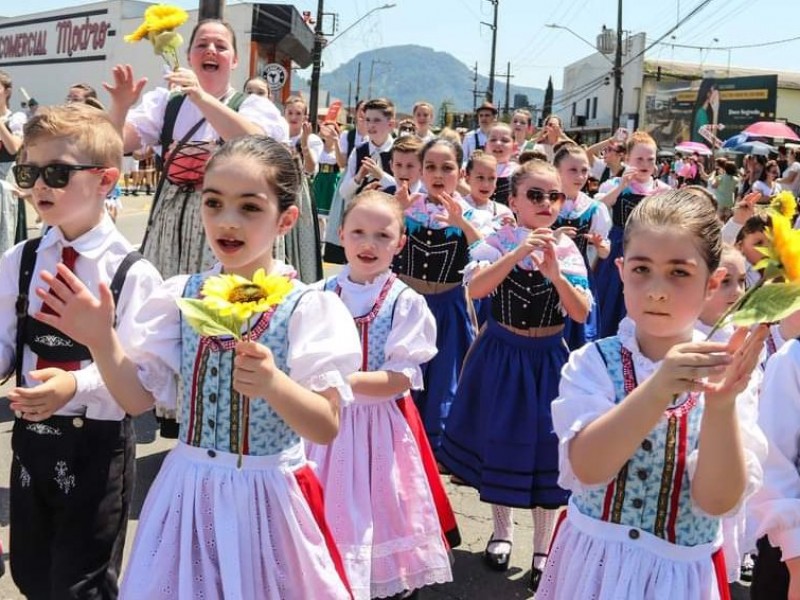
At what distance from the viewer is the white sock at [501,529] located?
3.77 meters

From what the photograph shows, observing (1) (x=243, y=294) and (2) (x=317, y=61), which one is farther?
(2) (x=317, y=61)

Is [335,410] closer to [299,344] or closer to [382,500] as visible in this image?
[299,344]

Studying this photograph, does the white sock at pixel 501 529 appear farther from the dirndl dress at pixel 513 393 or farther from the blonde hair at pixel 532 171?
the blonde hair at pixel 532 171

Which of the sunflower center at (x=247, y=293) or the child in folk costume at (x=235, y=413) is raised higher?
the sunflower center at (x=247, y=293)

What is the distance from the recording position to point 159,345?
2311 mm

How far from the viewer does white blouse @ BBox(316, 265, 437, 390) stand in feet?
10.4

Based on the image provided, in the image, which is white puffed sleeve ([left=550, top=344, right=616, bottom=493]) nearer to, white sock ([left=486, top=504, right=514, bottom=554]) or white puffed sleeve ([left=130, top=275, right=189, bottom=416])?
white puffed sleeve ([left=130, top=275, right=189, bottom=416])

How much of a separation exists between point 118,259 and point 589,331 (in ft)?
9.36

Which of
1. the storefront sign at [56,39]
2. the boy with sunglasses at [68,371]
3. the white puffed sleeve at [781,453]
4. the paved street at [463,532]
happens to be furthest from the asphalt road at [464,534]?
the storefront sign at [56,39]

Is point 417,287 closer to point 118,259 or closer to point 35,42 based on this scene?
point 118,259

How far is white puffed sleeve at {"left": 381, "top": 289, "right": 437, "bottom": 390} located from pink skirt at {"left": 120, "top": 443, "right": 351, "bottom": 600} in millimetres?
981

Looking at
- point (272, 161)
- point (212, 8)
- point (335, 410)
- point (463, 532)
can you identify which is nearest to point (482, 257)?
point (463, 532)

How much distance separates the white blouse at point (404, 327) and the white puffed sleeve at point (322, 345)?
2.97ft

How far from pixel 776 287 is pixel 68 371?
187cm
